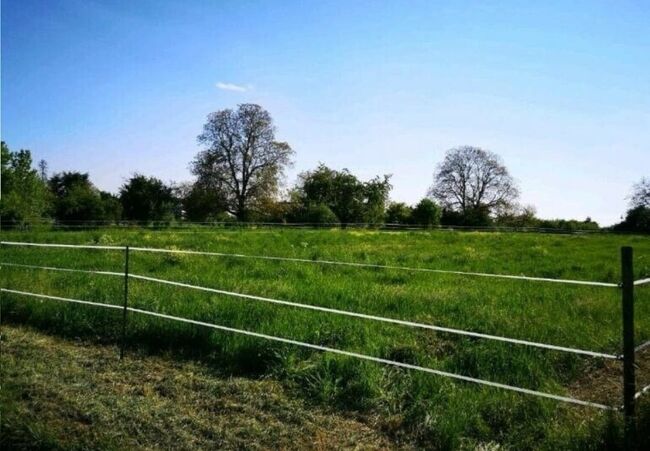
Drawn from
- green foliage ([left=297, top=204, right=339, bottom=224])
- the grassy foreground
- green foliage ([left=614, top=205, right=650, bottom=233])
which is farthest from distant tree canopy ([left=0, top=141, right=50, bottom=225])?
green foliage ([left=614, top=205, right=650, bottom=233])

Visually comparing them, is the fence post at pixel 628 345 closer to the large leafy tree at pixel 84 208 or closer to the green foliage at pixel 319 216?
the green foliage at pixel 319 216

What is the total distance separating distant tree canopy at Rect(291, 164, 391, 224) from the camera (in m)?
57.1

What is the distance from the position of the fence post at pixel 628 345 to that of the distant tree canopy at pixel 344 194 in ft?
171

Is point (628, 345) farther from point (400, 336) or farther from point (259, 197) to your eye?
point (259, 197)

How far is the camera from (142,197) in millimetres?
53812

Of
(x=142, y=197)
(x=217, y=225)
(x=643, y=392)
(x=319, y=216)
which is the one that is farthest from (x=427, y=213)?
(x=643, y=392)

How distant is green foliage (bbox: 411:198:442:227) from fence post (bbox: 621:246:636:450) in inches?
1961

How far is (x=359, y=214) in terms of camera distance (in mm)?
57219

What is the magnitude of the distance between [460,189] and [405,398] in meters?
58.6

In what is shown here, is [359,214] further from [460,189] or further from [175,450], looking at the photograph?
[175,450]

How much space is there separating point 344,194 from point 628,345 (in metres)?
56.3

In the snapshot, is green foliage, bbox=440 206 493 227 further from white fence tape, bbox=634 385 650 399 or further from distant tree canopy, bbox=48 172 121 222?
white fence tape, bbox=634 385 650 399

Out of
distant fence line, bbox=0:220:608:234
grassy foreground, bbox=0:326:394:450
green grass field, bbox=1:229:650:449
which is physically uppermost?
distant fence line, bbox=0:220:608:234

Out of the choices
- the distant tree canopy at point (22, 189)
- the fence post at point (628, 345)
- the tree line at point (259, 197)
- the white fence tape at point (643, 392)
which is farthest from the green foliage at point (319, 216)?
the fence post at point (628, 345)
